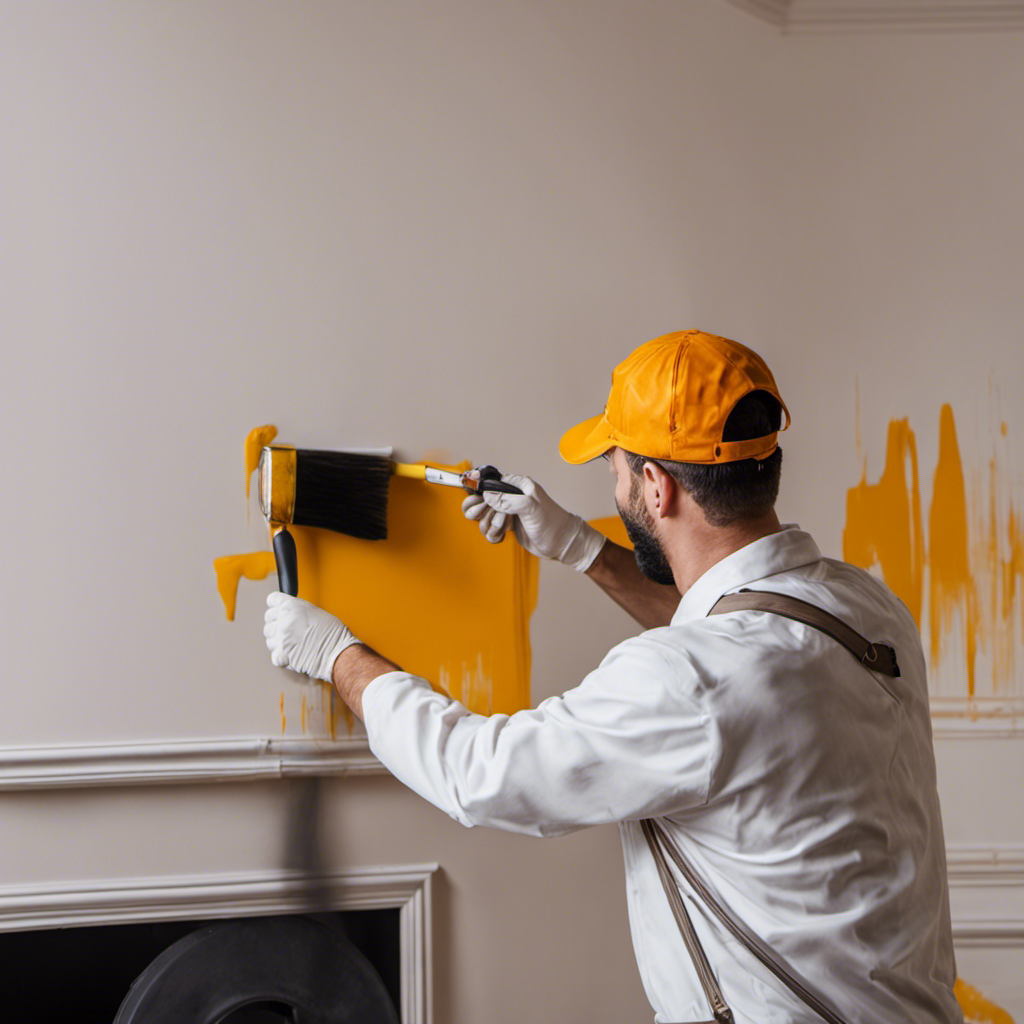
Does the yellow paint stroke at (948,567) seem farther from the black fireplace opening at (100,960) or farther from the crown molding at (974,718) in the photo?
the black fireplace opening at (100,960)

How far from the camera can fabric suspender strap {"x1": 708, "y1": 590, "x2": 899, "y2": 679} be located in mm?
883

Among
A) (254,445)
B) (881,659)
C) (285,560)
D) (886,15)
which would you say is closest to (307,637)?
(285,560)

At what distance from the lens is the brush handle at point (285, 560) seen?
49.9 inches

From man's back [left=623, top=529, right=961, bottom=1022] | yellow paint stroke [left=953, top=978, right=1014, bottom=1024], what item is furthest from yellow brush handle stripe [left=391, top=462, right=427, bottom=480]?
yellow paint stroke [left=953, top=978, right=1014, bottom=1024]

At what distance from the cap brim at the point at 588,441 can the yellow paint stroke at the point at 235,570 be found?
0.54 m

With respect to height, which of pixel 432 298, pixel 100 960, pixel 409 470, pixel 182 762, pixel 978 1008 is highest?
pixel 432 298

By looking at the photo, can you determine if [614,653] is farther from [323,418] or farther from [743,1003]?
[323,418]

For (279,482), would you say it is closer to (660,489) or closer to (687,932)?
(660,489)

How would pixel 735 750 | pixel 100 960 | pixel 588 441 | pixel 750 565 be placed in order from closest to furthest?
pixel 735 750
pixel 750 565
pixel 588 441
pixel 100 960

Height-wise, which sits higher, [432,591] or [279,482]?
[279,482]

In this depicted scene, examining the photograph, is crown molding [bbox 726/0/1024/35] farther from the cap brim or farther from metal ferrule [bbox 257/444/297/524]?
metal ferrule [bbox 257/444/297/524]

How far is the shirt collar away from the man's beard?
9 cm

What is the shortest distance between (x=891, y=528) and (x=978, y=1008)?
3.08ft

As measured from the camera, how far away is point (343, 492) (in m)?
1.30
